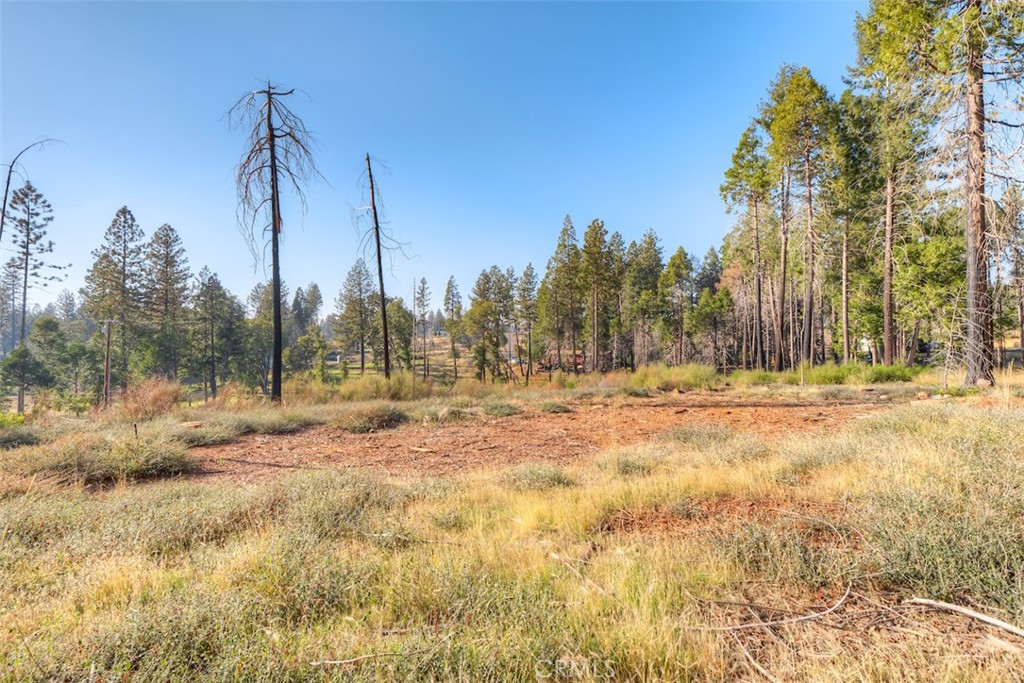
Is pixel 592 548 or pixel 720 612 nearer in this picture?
pixel 720 612

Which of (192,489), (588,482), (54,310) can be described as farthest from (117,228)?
(54,310)

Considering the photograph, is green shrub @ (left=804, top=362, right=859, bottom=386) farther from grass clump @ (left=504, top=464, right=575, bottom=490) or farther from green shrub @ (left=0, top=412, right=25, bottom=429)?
green shrub @ (left=0, top=412, right=25, bottom=429)

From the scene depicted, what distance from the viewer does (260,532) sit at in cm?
317

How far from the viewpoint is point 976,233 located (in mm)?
8789

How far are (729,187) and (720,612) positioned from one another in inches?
1030

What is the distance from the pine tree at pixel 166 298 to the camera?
34.9 metres

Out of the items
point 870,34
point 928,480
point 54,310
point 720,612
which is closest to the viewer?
point 720,612

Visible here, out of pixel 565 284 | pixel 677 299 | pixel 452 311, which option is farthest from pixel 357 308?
pixel 677 299

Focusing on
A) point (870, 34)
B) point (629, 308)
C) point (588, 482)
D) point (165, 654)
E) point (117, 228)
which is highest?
point (117, 228)

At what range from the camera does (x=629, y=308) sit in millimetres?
43656

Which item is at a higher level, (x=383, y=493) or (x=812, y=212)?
(x=812, y=212)

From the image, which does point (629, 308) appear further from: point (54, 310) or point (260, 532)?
point (54, 310)

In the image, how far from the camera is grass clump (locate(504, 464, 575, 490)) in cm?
446

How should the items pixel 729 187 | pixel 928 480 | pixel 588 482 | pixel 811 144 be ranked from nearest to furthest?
pixel 928 480 < pixel 588 482 < pixel 811 144 < pixel 729 187
